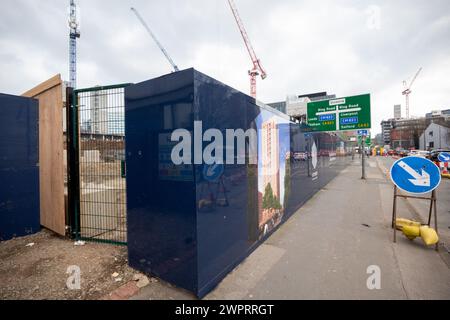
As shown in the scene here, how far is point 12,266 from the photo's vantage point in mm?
3223

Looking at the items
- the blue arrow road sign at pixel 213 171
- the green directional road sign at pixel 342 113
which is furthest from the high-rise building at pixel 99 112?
the green directional road sign at pixel 342 113

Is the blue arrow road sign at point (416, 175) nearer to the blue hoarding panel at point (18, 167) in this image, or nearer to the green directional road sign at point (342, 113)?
the blue hoarding panel at point (18, 167)

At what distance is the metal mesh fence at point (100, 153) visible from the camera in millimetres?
3537

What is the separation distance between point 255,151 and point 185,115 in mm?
1628

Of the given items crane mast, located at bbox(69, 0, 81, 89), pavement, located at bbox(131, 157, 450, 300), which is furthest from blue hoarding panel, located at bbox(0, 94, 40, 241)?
crane mast, located at bbox(69, 0, 81, 89)

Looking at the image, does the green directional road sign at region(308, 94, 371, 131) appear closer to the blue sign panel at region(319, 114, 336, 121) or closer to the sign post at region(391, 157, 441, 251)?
the blue sign panel at region(319, 114, 336, 121)

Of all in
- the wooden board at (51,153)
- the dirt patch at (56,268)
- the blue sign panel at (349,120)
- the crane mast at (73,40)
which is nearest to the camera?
the dirt patch at (56,268)

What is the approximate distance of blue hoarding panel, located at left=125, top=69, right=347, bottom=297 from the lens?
94.0 inches

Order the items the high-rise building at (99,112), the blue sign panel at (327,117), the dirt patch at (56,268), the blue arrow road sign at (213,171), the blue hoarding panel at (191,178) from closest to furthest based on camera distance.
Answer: the blue hoarding panel at (191,178) < the blue arrow road sign at (213,171) < the dirt patch at (56,268) < the high-rise building at (99,112) < the blue sign panel at (327,117)

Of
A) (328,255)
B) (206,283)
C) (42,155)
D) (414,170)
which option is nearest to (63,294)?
(206,283)

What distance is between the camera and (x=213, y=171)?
2611 mm

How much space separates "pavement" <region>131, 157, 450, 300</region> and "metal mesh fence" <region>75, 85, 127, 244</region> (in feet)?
6.47

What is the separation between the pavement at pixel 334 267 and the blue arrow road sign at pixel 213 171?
1364mm
